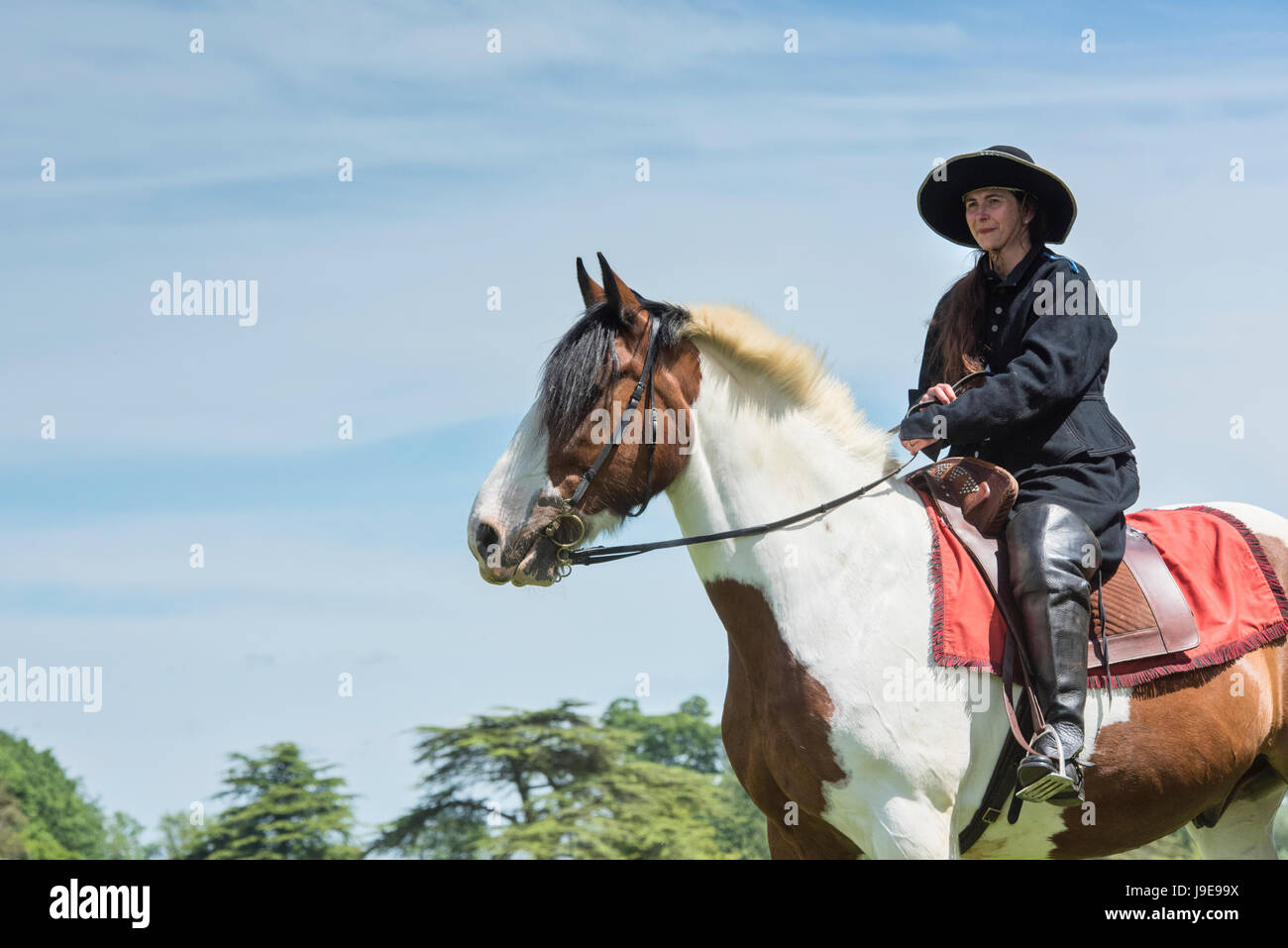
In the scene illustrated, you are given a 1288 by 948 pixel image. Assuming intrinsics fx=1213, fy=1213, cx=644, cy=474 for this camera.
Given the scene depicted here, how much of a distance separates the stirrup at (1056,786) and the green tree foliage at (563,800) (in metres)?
36.4

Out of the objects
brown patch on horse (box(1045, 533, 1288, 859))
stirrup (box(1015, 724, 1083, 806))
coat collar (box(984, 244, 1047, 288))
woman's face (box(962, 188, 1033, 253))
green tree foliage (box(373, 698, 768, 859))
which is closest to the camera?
stirrup (box(1015, 724, 1083, 806))

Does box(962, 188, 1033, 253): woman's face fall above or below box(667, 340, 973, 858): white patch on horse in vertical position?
above

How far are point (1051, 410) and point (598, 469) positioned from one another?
2.04 m

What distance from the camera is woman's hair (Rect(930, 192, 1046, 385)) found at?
586cm

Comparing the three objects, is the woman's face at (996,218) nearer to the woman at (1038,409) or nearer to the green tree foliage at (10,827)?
the woman at (1038,409)

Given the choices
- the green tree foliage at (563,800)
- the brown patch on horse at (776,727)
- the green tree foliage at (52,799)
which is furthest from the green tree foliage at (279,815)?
the brown patch on horse at (776,727)

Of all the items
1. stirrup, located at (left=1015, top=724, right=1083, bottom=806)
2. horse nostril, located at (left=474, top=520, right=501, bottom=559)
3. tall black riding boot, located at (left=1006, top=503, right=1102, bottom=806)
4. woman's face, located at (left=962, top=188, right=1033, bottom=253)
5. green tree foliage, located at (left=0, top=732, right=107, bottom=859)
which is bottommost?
green tree foliage, located at (left=0, top=732, right=107, bottom=859)

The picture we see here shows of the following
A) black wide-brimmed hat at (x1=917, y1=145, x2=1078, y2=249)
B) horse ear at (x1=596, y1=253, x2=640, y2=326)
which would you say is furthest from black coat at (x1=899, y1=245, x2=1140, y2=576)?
horse ear at (x1=596, y1=253, x2=640, y2=326)

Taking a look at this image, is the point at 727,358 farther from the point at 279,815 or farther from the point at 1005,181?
the point at 279,815

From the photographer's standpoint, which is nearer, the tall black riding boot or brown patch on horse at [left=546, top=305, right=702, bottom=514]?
the tall black riding boot

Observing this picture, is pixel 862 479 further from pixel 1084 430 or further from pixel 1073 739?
pixel 1073 739

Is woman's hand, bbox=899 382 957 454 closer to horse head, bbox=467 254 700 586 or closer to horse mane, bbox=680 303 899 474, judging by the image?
horse mane, bbox=680 303 899 474
